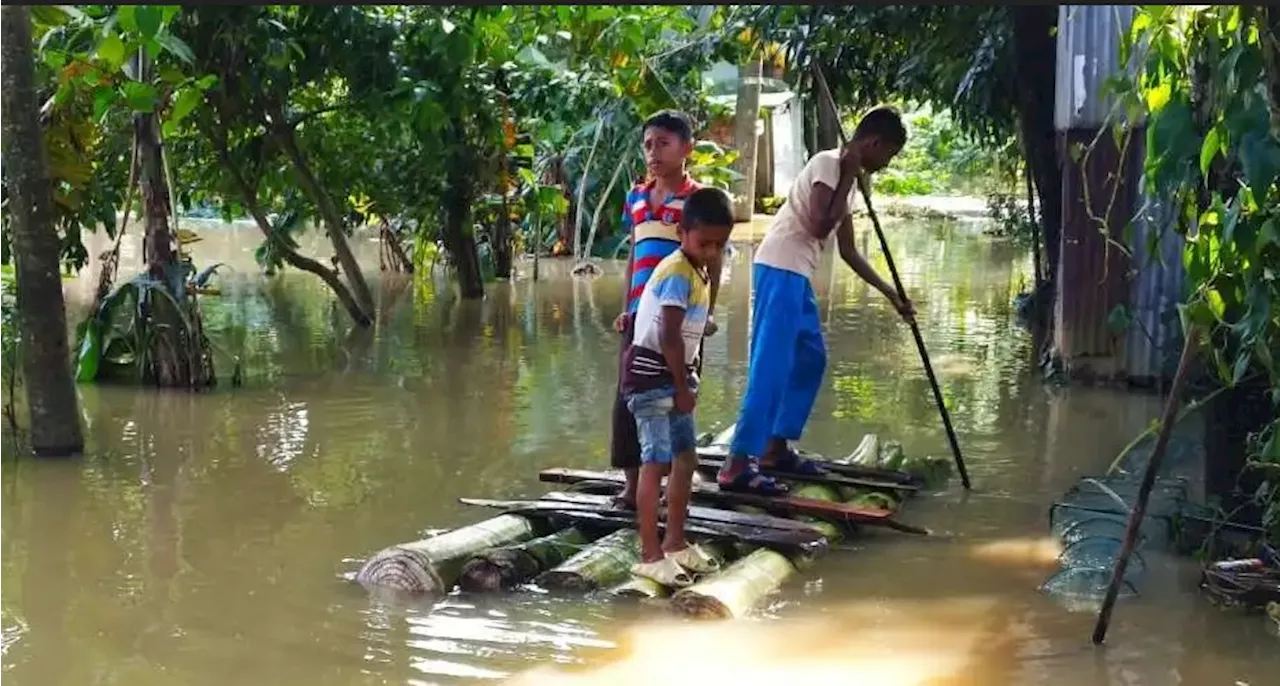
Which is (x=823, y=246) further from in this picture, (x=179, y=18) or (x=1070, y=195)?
(x=179, y=18)

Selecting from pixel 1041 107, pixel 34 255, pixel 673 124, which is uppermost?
pixel 1041 107

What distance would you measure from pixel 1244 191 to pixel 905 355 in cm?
681

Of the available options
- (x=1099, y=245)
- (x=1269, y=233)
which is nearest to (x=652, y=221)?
(x=1269, y=233)

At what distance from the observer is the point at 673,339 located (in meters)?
4.92

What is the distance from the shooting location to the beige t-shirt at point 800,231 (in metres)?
5.92

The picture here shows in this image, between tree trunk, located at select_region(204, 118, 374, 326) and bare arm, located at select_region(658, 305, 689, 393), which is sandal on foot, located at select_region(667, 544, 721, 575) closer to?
bare arm, located at select_region(658, 305, 689, 393)

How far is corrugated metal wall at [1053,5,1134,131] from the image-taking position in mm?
8430

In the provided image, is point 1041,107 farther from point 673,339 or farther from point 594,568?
point 594,568

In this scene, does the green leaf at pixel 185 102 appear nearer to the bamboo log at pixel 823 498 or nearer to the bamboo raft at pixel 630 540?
the bamboo raft at pixel 630 540

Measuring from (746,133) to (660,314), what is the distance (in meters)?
19.1

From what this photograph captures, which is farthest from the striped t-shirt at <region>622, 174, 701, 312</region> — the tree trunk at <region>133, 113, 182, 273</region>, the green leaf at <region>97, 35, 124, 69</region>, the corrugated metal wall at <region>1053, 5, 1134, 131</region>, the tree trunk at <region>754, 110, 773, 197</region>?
the tree trunk at <region>754, 110, 773, 197</region>

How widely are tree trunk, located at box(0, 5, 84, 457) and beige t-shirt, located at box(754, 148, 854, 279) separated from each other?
3.55 meters

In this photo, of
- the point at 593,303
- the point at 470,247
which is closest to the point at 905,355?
the point at 593,303

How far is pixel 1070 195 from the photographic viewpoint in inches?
357
